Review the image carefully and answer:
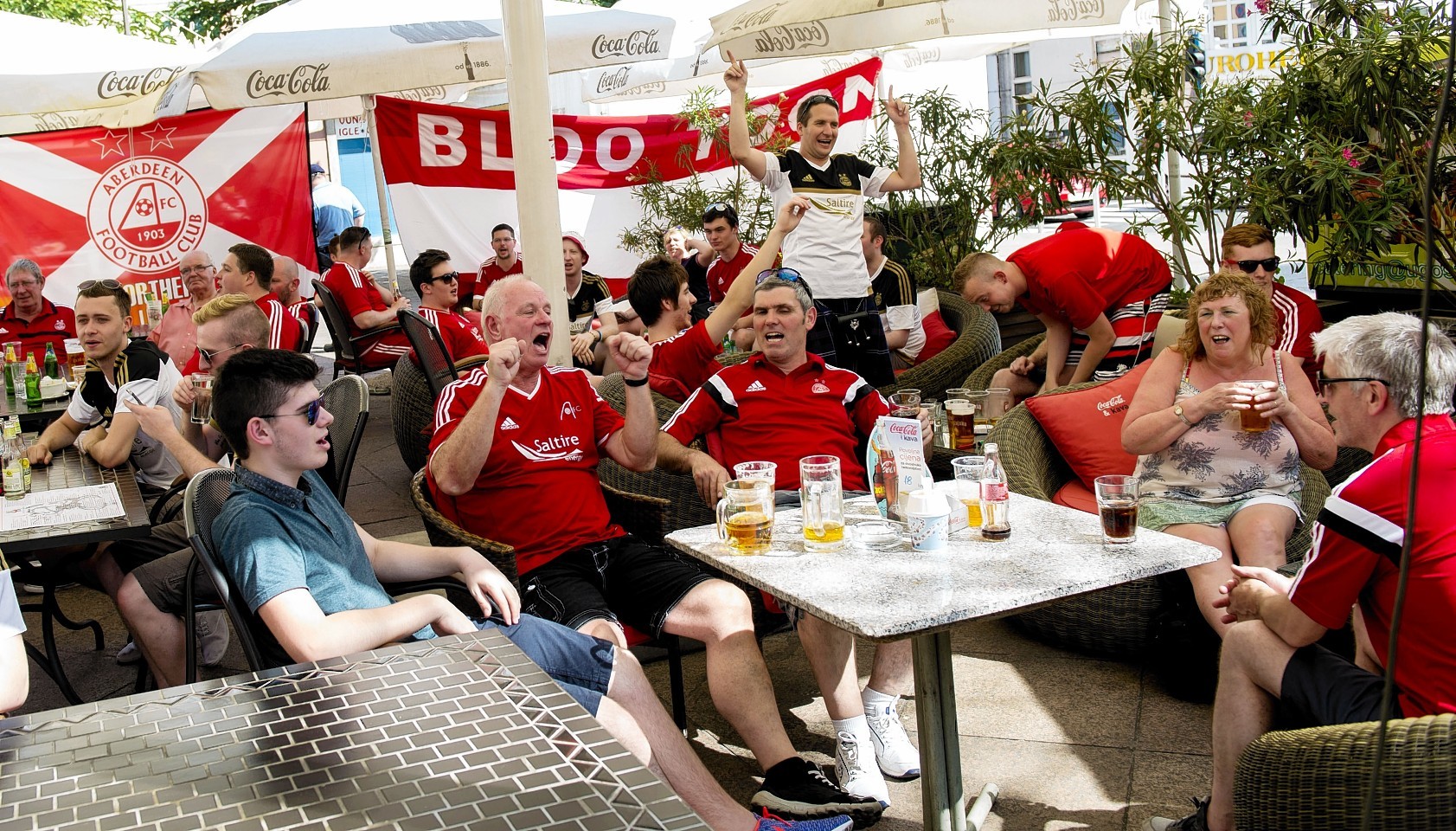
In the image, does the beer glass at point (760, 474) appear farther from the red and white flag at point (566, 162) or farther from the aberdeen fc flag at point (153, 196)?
the aberdeen fc flag at point (153, 196)

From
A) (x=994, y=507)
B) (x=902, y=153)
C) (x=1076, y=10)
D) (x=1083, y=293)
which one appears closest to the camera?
(x=994, y=507)

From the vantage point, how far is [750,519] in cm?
274

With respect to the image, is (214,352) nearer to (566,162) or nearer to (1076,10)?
(1076,10)

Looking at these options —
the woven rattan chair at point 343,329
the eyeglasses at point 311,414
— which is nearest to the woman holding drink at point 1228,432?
the eyeglasses at point 311,414

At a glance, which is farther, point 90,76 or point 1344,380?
point 90,76

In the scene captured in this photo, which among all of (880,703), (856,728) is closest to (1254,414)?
(880,703)

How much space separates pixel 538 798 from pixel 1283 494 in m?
2.77

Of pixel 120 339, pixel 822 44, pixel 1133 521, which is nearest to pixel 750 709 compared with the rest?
pixel 1133 521

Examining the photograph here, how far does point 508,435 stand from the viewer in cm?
348

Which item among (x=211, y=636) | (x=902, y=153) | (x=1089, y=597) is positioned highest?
(x=902, y=153)

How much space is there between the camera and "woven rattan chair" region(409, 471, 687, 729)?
10.4ft

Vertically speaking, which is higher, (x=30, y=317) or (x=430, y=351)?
(x=30, y=317)

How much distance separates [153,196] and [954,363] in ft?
23.8

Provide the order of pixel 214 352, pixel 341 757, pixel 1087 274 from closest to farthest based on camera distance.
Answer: pixel 341 757 → pixel 214 352 → pixel 1087 274
